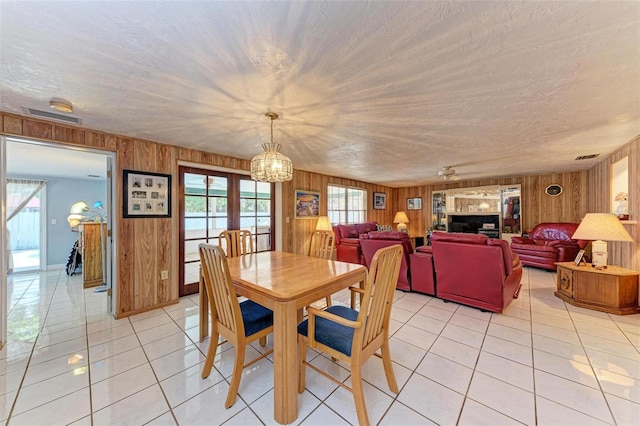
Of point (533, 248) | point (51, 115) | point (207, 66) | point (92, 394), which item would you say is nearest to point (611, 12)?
point (207, 66)

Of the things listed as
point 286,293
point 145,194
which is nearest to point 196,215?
point 145,194

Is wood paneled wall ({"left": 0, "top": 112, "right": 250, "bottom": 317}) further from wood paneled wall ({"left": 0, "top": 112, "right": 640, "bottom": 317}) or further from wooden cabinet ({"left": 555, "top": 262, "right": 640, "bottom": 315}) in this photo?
wooden cabinet ({"left": 555, "top": 262, "right": 640, "bottom": 315})

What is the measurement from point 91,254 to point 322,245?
400 cm

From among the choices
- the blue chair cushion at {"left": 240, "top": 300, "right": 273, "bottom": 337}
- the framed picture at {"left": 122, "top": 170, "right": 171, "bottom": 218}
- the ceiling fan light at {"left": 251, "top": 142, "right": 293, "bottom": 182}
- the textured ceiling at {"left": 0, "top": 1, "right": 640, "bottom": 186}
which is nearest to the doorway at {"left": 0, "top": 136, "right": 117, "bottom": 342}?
the framed picture at {"left": 122, "top": 170, "right": 171, "bottom": 218}

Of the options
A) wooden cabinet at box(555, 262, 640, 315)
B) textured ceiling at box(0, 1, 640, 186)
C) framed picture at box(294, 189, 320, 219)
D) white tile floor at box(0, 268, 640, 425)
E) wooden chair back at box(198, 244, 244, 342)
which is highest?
textured ceiling at box(0, 1, 640, 186)

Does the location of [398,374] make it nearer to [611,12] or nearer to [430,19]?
[430,19]

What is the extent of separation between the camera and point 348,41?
1.26 metres

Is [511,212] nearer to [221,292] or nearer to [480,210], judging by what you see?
[480,210]

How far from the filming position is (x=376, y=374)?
70.1 inches

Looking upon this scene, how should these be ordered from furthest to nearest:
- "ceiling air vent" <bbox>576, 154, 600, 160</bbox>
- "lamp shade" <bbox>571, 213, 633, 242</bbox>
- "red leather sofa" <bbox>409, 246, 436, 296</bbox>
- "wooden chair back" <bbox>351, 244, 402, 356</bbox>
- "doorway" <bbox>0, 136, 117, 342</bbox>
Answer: "ceiling air vent" <bbox>576, 154, 600, 160</bbox> → "red leather sofa" <bbox>409, 246, 436, 296</bbox> → "doorway" <bbox>0, 136, 117, 342</bbox> → "lamp shade" <bbox>571, 213, 633, 242</bbox> → "wooden chair back" <bbox>351, 244, 402, 356</bbox>

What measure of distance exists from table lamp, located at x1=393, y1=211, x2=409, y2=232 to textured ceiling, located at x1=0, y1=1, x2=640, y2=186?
496 cm

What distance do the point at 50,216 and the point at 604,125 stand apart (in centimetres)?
928

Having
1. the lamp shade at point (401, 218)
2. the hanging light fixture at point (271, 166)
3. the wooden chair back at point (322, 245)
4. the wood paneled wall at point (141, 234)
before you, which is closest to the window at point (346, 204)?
the lamp shade at point (401, 218)

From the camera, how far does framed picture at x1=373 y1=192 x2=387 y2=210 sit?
7430 millimetres
